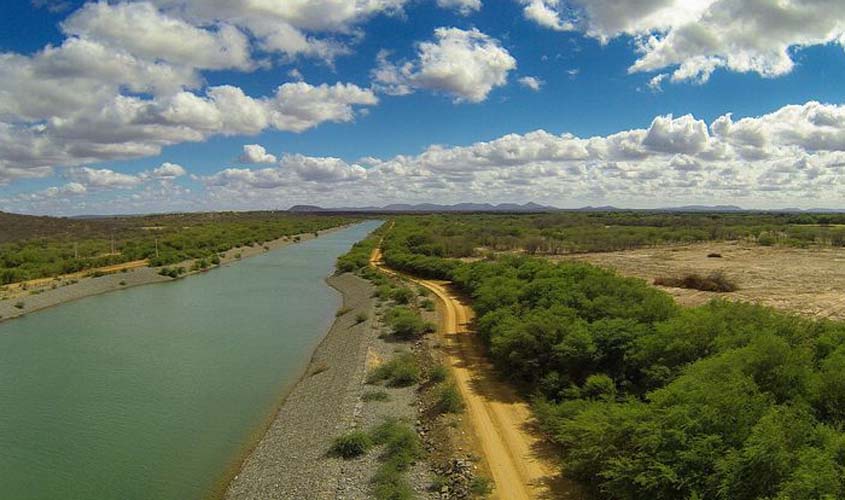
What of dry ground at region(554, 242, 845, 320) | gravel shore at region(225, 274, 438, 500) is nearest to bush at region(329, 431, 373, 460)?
gravel shore at region(225, 274, 438, 500)

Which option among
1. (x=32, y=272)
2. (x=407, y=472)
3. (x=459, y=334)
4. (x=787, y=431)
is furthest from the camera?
Result: (x=32, y=272)

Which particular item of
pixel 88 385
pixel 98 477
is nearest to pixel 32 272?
pixel 88 385

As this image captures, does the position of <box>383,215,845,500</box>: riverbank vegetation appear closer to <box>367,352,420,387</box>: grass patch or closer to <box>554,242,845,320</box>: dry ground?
<box>367,352,420,387</box>: grass patch

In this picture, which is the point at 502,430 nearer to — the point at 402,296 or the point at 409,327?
the point at 409,327

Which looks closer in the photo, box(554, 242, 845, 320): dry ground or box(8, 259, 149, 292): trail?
box(554, 242, 845, 320): dry ground

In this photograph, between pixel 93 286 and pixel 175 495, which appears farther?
pixel 93 286

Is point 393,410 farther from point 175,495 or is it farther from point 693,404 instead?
point 693,404

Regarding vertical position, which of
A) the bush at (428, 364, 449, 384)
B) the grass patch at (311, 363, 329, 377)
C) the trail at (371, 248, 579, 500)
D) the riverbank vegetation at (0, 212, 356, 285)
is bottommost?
the grass patch at (311, 363, 329, 377)
